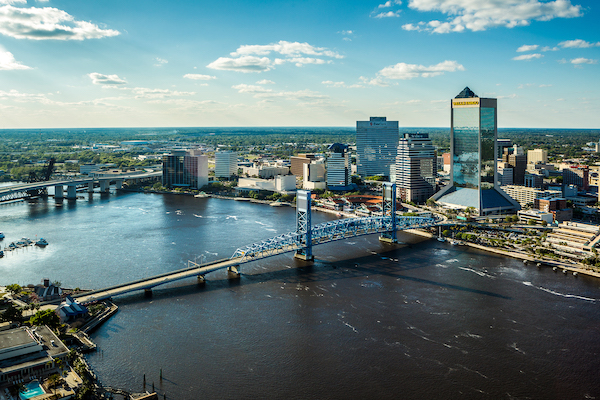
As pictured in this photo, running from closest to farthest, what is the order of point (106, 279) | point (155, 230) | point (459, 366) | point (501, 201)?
1. point (459, 366)
2. point (106, 279)
3. point (155, 230)
4. point (501, 201)

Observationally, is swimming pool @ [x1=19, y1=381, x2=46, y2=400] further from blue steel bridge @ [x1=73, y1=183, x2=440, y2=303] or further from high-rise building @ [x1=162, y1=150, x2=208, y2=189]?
high-rise building @ [x1=162, y1=150, x2=208, y2=189]

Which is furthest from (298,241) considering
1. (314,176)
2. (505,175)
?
(505,175)

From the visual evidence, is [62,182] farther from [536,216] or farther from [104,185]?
[536,216]

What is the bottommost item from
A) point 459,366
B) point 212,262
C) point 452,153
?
point 459,366

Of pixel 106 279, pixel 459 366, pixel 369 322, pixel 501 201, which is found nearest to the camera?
pixel 459 366

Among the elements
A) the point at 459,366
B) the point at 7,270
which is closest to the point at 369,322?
the point at 459,366

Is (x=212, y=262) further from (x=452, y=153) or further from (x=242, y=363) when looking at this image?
(x=452, y=153)

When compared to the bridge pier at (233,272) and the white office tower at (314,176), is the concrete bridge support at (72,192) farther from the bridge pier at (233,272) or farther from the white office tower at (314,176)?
the bridge pier at (233,272)

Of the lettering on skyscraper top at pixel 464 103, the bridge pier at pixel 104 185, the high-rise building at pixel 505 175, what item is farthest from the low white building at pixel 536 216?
the bridge pier at pixel 104 185
